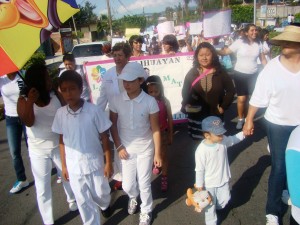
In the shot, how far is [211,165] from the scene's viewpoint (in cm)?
307

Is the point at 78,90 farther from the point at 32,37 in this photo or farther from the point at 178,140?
the point at 178,140

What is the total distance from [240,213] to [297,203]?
6.55 ft

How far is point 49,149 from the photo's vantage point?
309 centimetres

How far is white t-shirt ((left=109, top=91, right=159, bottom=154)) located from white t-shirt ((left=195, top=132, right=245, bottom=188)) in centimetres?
52

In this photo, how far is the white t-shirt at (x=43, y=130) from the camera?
3016 mm

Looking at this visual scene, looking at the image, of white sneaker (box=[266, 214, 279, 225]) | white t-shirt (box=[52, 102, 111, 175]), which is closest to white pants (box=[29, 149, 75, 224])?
white t-shirt (box=[52, 102, 111, 175])

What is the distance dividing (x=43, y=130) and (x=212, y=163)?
171 centimetres

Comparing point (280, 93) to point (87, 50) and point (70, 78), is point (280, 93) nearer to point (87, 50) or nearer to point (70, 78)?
point (70, 78)

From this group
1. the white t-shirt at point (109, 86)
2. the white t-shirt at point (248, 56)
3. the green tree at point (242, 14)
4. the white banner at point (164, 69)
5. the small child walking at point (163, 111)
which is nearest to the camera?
the small child walking at point (163, 111)

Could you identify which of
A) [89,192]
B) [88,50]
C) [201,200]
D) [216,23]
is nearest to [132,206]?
[89,192]

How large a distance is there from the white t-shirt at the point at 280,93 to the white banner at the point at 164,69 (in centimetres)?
298

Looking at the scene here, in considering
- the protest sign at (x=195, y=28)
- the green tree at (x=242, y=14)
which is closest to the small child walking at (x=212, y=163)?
the protest sign at (x=195, y=28)

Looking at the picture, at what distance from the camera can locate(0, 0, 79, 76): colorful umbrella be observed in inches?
73.0

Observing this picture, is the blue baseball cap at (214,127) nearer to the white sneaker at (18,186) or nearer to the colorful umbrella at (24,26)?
the colorful umbrella at (24,26)
